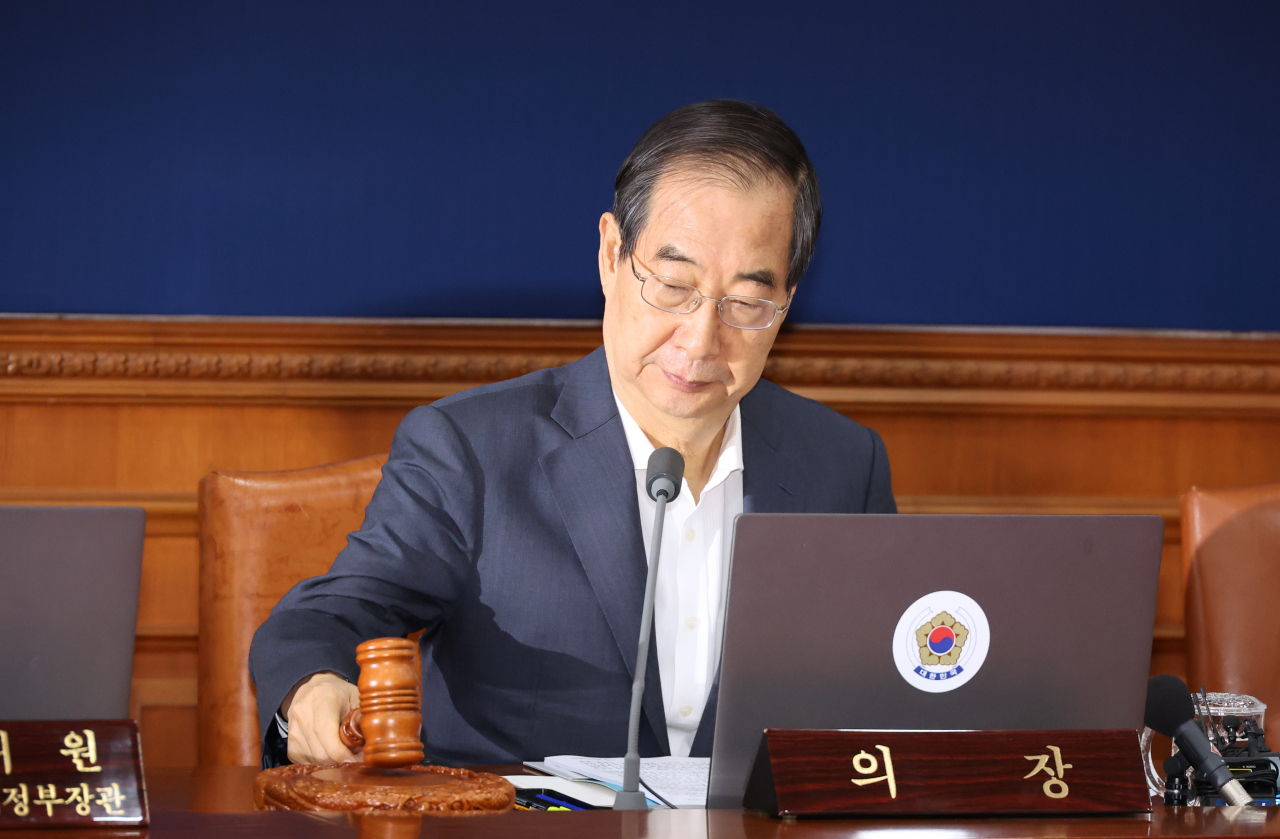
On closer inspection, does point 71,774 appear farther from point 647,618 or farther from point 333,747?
point 647,618

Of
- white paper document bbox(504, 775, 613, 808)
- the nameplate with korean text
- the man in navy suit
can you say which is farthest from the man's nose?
the nameplate with korean text

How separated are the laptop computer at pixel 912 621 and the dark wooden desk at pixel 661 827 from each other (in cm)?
9

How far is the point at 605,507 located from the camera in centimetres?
155

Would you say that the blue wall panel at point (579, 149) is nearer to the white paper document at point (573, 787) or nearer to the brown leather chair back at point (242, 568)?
the brown leather chair back at point (242, 568)

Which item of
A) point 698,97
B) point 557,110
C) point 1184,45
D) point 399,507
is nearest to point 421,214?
point 557,110

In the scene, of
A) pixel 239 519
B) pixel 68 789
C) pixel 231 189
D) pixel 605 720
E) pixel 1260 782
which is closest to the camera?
pixel 68 789

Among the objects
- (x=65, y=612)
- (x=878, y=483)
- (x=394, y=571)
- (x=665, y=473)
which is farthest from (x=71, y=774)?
(x=878, y=483)

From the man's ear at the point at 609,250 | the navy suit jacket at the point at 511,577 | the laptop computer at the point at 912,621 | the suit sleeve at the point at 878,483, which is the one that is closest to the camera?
the laptop computer at the point at 912,621

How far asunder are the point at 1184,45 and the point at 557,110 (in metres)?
1.36

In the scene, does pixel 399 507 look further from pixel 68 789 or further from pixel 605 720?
pixel 68 789

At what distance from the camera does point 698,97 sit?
2.47 meters

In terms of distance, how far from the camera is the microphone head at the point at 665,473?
3.66ft

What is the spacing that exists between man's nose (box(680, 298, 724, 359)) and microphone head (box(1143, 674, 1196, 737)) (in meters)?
0.67

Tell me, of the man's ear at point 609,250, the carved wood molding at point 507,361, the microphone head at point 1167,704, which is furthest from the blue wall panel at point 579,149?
the microphone head at point 1167,704
